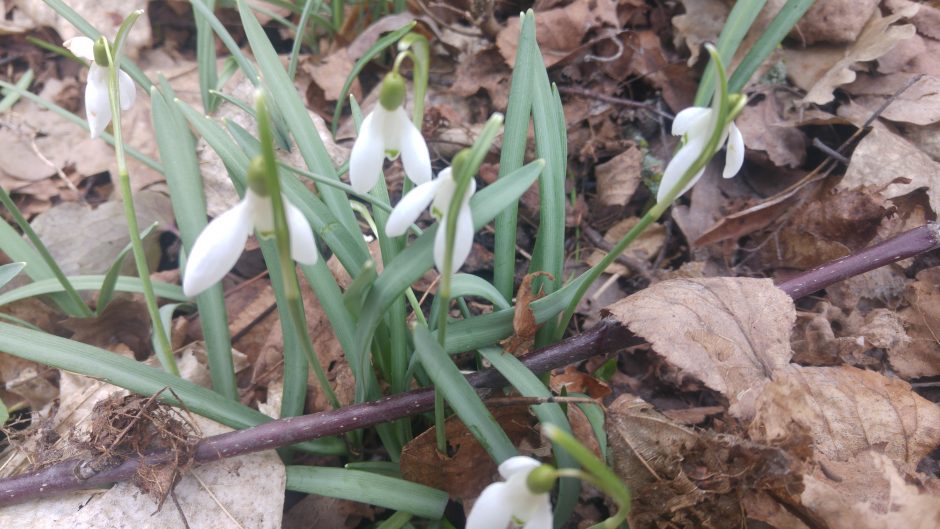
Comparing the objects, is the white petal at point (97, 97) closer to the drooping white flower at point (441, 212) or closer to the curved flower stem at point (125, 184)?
the curved flower stem at point (125, 184)

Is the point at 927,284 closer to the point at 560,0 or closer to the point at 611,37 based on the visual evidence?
the point at 611,37

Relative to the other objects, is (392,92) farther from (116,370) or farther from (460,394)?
(116,370)

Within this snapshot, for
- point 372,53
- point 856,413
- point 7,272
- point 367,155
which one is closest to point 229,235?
point 367,155

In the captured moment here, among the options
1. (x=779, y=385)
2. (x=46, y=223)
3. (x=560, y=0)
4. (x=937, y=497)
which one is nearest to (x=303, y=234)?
(x=779, y=385)

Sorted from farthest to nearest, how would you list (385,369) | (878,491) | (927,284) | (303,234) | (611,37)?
1. (611,37)
2. (927,284)
3. (385,369)
4. (878,491)
5. (303,234)

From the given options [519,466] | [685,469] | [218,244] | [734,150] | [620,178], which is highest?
[218,244]

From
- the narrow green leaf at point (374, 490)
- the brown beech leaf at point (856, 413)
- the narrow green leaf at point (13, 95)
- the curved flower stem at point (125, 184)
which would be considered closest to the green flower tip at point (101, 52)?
the curved flower stem at point (125, 184)

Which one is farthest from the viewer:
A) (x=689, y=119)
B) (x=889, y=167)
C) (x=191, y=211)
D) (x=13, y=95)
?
(x=13, y=95)
